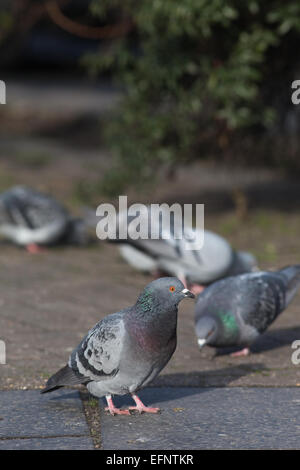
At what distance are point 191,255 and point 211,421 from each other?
241 centimetres

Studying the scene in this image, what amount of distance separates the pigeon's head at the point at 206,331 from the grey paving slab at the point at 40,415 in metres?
0.72

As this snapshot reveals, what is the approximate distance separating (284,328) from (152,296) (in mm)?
1805

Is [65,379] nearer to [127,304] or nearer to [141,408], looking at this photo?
[141,408]

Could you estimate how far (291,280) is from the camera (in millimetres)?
4535

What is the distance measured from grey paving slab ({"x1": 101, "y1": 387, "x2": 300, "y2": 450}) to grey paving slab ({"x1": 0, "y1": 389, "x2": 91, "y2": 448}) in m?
0.12

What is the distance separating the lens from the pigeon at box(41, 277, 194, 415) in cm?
325

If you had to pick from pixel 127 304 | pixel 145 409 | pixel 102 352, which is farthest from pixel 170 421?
pixel 127 304

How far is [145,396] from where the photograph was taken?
12.0ft

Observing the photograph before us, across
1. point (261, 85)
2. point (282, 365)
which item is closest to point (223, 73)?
point (261, 85)

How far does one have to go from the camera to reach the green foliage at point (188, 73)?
6.52m

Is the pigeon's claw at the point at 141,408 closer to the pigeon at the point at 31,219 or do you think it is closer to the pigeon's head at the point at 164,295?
the pigeon's head at the point at 164,295

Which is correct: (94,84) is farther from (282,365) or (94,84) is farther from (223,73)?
(282,365)

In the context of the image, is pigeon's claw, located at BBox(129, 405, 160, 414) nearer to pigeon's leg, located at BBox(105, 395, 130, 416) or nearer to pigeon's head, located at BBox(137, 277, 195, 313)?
pigeon's leg, located at BBox(105, 395, 130, 416)

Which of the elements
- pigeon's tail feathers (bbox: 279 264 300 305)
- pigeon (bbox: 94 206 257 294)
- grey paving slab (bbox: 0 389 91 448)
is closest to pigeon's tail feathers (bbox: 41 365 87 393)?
grey paving slab (bbox: 0 389 91 448)
